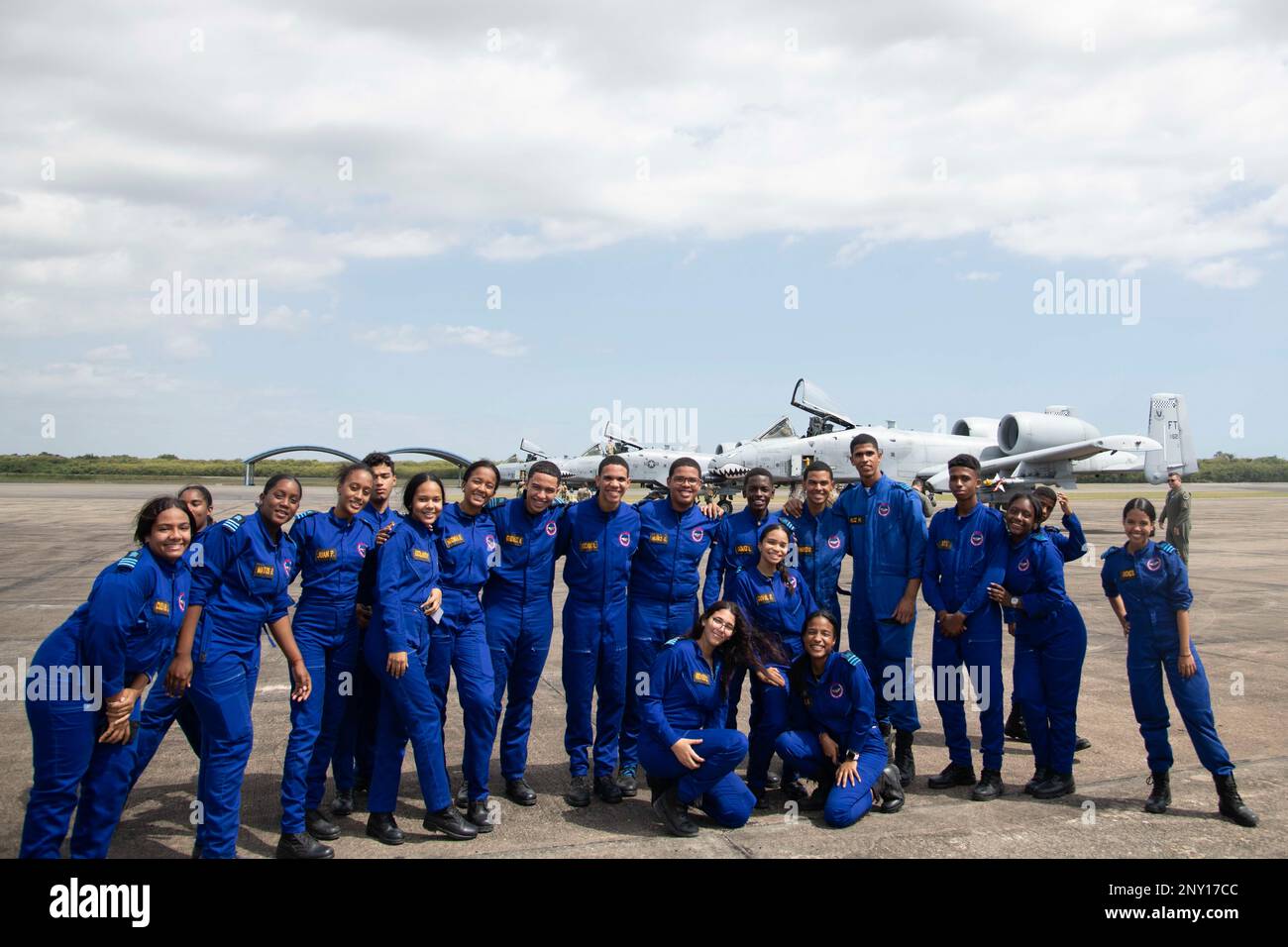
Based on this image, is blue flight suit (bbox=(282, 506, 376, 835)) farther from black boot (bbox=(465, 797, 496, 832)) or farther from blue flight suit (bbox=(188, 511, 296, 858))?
black boot (bbox=(465, 797, 496, 832))

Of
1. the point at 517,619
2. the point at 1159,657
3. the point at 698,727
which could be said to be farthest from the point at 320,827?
the point at 1159,657

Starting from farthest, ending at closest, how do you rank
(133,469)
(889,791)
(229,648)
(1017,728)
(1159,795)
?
(133,469) → (1017,728) → (889,791) → (1159,795) → (229,648)

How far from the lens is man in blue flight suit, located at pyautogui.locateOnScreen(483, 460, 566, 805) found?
189 inches

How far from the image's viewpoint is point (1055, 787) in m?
4.65

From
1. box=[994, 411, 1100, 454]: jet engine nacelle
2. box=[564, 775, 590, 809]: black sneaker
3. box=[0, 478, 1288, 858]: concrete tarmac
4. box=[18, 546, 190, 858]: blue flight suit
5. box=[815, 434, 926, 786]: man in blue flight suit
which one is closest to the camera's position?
box=[18, 546, 190, 858]: blue flight suit

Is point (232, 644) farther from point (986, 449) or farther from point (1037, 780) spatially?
point (986, 449)

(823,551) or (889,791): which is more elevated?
(823,551)

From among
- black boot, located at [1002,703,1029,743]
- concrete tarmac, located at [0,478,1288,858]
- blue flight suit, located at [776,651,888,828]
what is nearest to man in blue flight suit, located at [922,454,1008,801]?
concrete tarmac, located at [0,478,1288,858]

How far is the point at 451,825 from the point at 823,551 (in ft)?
8.81

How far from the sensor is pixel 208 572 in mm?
3846

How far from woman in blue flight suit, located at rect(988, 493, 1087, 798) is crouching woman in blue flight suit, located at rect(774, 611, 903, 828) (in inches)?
34.8
